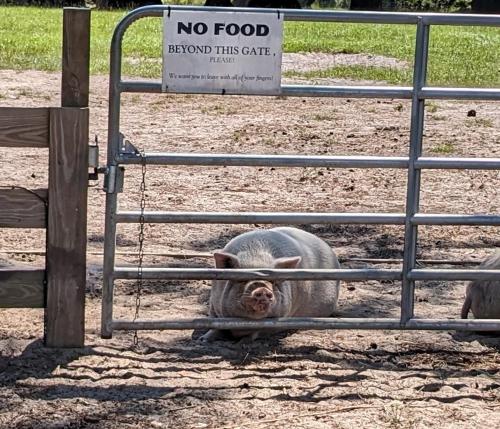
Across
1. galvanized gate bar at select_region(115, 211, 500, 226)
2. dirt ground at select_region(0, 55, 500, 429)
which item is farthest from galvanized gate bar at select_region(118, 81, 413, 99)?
dirt ground at select_region(0, 55, 500, 429)

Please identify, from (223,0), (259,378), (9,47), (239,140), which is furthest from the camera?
(223,0)

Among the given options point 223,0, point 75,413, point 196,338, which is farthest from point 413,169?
point 223,0

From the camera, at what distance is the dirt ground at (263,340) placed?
5.05 m

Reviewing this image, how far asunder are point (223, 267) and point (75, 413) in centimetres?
148

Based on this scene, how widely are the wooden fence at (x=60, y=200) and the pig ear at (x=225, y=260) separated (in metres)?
0.81

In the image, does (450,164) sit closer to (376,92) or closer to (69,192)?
(376,92)

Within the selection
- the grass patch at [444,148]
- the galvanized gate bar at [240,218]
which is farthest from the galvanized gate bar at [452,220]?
the grass patch at [444,148]

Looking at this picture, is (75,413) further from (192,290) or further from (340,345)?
(192,290)

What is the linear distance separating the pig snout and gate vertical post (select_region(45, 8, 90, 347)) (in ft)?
2.85

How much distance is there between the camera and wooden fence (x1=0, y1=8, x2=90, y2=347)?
5.47 m

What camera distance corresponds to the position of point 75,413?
493cm

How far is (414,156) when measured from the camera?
5676 millimetres

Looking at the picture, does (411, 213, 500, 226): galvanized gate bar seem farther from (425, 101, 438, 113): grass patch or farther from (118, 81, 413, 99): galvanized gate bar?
(425, 101, 438, 113): grass patch

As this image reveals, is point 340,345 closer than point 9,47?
Yes
